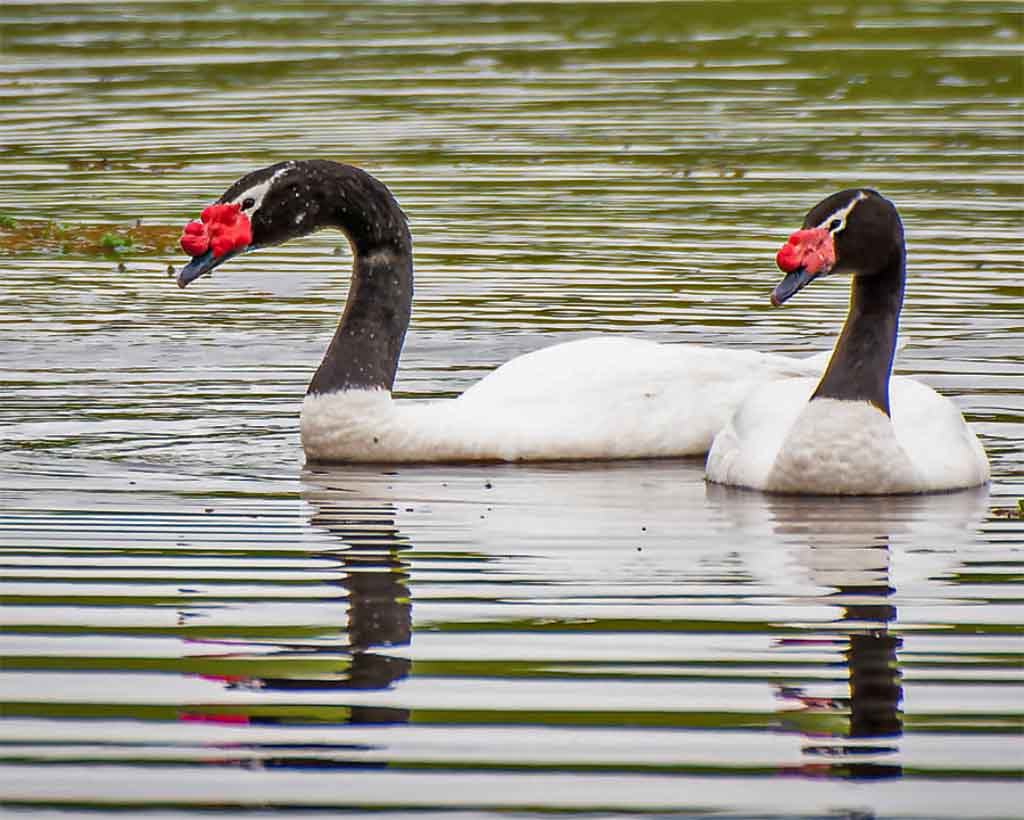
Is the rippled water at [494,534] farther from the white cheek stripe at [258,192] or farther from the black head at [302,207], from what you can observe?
the white cheek stripe at [258,192]

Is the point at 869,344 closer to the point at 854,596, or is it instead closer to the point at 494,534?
the point at 494,534

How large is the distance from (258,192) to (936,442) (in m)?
3.41

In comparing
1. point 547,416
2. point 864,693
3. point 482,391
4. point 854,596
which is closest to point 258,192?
point 482,391

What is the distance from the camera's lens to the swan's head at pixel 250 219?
12500mm

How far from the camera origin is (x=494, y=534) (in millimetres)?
10547

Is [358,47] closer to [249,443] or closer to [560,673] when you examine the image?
[249,443]

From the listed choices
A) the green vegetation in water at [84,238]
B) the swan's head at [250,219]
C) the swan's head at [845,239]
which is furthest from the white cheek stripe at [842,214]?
the green vegetation in water at [84,238]

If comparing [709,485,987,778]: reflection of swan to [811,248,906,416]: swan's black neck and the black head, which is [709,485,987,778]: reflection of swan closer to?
[811,248,906,416]: swan's black neck

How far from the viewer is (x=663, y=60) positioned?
34719 millimetres

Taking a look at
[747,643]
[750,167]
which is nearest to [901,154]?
[750,167]

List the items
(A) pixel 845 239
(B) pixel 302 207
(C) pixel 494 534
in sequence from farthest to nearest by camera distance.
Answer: (B) pixel 302 207, (A) pixel 845 239, (C) pixel 494 534

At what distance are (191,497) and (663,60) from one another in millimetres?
24002

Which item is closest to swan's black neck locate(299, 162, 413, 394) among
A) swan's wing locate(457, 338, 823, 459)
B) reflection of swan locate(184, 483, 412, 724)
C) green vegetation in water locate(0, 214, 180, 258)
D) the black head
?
the black head

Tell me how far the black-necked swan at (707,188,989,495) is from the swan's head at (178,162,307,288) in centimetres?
248
